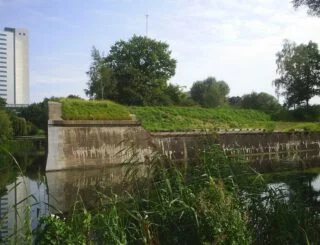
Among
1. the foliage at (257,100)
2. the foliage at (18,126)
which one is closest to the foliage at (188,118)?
the foliage at (257,100)

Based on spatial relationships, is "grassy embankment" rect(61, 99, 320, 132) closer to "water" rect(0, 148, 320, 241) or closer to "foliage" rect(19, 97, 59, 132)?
"water" rect(0, 148, 320, 241)

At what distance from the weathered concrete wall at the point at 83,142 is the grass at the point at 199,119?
3.12 meters

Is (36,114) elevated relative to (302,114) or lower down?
elevated

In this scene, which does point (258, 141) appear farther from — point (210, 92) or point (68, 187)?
point (210, 92)

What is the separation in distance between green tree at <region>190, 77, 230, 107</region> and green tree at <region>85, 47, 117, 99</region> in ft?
67.2

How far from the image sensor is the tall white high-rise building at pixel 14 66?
166 ft

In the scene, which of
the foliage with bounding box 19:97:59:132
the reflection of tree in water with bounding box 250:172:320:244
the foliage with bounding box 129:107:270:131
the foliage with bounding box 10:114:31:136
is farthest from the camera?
the foliage with bounding box 19:97:59:132

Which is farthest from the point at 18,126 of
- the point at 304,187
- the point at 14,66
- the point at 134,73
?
the point at 304,187

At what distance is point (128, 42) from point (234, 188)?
42.6m

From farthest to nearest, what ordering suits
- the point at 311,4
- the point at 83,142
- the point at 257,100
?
1. the point at 257,100
2. the point at 83,142
3. the point at 311,4

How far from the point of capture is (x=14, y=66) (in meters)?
62.0

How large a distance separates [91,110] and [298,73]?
86.6 feet

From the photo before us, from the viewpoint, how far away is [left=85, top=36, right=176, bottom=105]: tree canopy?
126ft

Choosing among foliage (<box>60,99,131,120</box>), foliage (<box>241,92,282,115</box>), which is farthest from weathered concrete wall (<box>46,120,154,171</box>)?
foliage (<box>241,92,282,115</box>)
